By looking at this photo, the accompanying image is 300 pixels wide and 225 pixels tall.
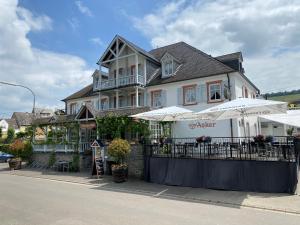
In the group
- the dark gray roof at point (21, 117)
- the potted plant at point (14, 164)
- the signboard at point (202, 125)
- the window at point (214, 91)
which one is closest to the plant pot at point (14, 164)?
the potted plant at point (14, 164)

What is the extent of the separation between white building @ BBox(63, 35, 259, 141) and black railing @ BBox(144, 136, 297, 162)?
5.23 metres

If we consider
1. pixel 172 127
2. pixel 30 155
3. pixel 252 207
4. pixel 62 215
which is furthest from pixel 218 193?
pixel 30 155

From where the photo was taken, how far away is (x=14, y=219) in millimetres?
6676

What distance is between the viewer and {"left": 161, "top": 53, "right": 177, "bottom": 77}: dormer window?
23.2 meters

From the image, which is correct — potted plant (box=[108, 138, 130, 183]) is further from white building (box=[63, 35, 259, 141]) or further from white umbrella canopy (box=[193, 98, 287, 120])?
white umbrella canopy (box=[193, 98, 287, 120])

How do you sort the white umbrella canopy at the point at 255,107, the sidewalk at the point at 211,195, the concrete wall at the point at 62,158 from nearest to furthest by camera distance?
the sidewalk at the point at 211,195 < the white umbrella canopy at the point at 255,107 < the concrete wall at the point at 62,158

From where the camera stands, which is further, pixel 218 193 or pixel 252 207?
pixel 218 193

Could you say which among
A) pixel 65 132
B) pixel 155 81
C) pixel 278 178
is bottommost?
pixel 278 178

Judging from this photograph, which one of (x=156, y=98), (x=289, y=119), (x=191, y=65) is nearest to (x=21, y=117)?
(x=156, y=98)

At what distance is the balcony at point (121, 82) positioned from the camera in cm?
2347

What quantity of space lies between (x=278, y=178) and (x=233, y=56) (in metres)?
14.2

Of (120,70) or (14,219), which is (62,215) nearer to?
(14,219)

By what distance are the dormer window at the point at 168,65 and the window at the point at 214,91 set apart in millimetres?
4391

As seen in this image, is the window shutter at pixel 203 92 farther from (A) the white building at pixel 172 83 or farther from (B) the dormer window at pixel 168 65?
(B) the dormer window at pixel 168 65
